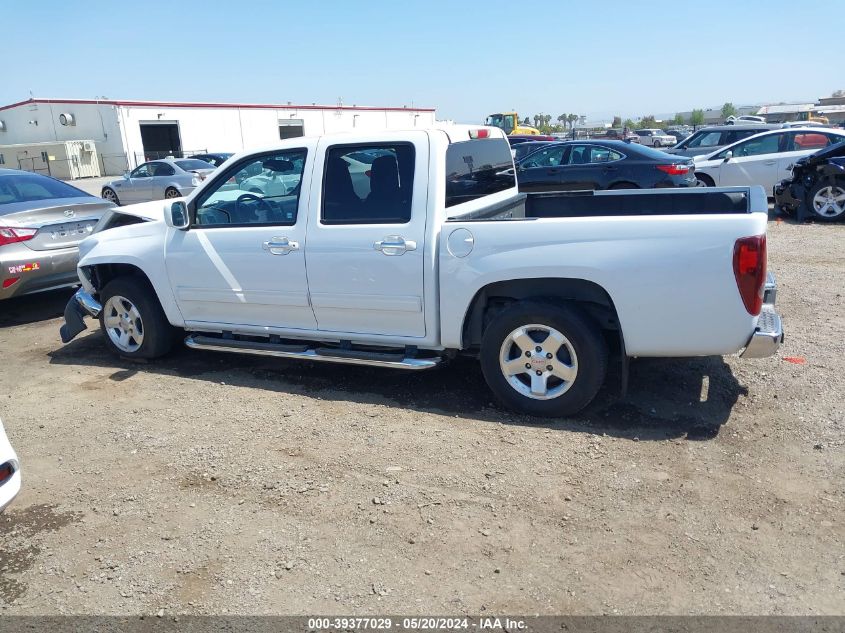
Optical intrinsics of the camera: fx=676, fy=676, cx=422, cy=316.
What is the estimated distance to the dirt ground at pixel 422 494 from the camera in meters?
2.95

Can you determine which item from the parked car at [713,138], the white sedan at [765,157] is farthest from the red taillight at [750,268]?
the parked car at [713,138]

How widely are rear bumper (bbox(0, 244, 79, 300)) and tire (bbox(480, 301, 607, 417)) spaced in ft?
17.5

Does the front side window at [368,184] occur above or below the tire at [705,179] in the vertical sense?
above

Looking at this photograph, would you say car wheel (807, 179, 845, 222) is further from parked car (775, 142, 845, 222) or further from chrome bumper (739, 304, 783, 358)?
chrome bumper (739, 304, 783, 358)

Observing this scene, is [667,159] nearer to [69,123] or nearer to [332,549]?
[332,549]

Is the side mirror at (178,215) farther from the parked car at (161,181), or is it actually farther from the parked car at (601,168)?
the parked car at (161,181)

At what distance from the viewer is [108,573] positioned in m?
3.16

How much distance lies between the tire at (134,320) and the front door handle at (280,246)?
1.42m

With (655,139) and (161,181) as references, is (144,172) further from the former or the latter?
(655,139)

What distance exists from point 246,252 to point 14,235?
366 centimetres

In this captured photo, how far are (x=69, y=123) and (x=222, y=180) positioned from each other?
44.2 m

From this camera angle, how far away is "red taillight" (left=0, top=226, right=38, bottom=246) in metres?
7.11

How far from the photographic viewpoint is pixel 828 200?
1173 centimetres

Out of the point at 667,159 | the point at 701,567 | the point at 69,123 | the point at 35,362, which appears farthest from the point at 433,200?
the point at 69,123
